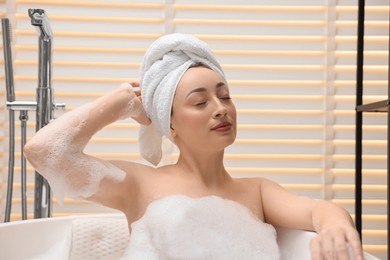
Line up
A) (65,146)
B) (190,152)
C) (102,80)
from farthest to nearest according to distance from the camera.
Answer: (102,80), (190,152), (65,146)

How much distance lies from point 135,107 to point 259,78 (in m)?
1.28

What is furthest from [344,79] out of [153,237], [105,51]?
[153,237]

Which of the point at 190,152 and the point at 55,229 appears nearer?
the point at 190,152

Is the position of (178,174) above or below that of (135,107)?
below

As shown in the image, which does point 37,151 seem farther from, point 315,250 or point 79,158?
point 315,250

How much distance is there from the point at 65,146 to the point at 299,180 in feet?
5.11

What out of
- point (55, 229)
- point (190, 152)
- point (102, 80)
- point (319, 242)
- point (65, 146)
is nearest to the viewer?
point (319, 242)

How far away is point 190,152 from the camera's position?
1.45 metres

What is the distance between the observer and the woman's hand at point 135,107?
141 centimetres

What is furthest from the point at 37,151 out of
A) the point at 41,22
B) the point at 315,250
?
the point at 315,250

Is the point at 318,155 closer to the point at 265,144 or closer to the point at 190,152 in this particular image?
the point at 265,144

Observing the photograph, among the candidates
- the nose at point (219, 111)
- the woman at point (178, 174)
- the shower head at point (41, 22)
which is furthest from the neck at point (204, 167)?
the shower head at point (41, 22)

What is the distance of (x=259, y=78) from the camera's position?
2602mm

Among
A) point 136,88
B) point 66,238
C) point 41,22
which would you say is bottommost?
point 66,238
